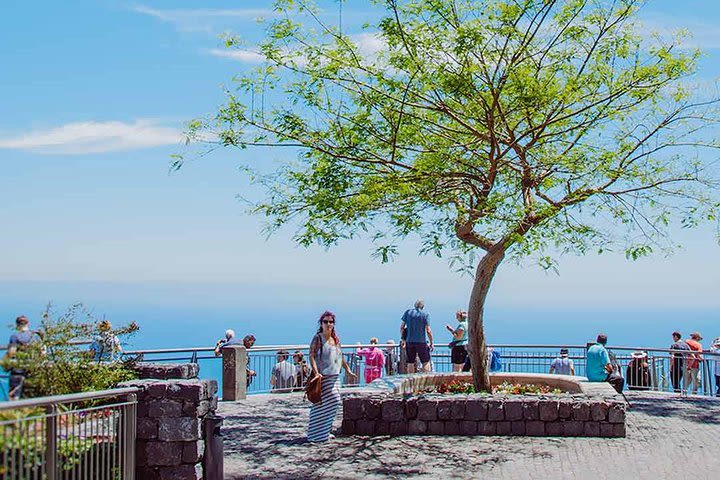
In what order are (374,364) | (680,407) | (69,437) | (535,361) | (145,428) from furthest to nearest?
(535,361) → (374,364) → (680,407) → (145,428) → (69,437)

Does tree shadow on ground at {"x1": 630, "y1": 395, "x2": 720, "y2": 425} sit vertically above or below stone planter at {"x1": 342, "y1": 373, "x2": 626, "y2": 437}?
below

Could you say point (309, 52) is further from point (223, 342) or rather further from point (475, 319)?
point (223, 342)

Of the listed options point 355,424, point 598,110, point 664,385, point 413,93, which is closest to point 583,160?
point 598,110

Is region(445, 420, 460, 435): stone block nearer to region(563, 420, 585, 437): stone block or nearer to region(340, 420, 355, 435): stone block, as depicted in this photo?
region(340, 420, 355, 435): stone block

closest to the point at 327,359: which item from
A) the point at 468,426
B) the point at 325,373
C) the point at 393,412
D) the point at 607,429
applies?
the point at 325,373

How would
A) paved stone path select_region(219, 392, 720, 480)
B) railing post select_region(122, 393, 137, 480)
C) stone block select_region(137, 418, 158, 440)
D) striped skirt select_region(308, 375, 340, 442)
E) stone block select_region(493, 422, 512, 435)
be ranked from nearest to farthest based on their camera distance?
railing post select_region(122, 393, 137, 480) → stone block select_region(137, 418, 158, 440) → paved stone path select_region(219, 392, 720, 480) → striped skirt select_region(308, 375, 340, 442) → stone block select_region(493, 422, 512, 435)

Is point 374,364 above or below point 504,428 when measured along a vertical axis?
above

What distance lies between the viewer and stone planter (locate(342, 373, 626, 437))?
14.7 meters

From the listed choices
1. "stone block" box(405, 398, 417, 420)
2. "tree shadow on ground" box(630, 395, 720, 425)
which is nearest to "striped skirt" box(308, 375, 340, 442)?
"stone block" box(405, 398, 417, 420)

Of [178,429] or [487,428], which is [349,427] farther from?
[178,429]

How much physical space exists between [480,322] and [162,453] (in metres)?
8.44

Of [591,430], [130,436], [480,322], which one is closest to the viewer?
[130,436]

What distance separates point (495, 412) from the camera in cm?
1484

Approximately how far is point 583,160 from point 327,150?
4741 millimetres
